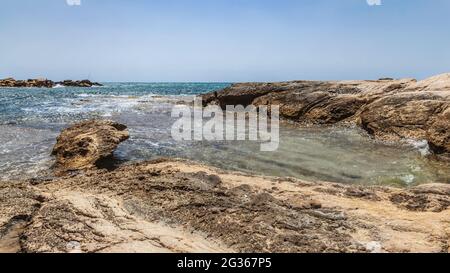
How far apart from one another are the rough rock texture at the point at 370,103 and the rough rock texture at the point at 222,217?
26.4 ft

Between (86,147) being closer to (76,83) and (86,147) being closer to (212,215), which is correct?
(212,215)

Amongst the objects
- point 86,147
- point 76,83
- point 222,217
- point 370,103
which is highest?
point 76,83

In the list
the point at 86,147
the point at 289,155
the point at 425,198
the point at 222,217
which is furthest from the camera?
the point at 289,155

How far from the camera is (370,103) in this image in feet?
61.8

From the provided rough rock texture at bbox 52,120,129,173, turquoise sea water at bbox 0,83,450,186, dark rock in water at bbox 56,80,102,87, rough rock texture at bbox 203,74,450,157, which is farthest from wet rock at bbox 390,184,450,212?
dark rock in water at bbox 56,80,102,87

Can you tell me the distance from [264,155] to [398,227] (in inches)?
270

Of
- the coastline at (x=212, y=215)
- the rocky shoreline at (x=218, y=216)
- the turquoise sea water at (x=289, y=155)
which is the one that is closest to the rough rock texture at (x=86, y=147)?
the turquoise sea water at (x=289, y=155)

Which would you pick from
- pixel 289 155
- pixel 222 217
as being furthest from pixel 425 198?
pixel 289 155

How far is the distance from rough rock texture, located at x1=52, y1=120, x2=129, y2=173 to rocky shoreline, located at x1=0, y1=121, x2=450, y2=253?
2317 millimetres

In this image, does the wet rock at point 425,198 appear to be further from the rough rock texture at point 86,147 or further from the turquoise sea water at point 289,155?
the rough rock texture at point 86,147

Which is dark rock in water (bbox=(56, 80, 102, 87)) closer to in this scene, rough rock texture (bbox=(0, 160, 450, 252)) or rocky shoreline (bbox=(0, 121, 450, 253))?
rocky shoreline (bbox=(0, 121, 450, 253))

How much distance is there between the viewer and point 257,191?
6156 mm

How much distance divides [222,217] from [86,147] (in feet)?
20.6
